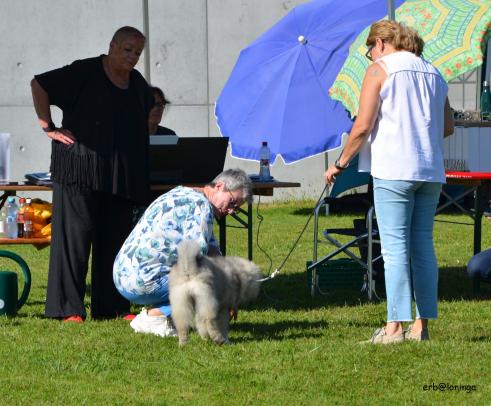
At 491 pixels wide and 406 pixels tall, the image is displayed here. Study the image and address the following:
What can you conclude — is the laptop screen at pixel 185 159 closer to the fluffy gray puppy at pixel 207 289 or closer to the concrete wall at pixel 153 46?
the fluffy gray puppy at pixel 207 289

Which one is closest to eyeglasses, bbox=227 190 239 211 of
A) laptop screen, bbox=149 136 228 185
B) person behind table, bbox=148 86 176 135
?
laptop screen, bbox=149 136 228 185

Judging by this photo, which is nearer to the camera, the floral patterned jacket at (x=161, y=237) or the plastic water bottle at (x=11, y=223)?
the floral patterned jacket at (x=161, y=237)

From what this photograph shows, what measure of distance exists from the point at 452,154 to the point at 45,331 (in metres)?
2.93

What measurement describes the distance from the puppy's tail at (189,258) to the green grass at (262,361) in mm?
416

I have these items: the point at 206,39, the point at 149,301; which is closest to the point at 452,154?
the point at 149,301

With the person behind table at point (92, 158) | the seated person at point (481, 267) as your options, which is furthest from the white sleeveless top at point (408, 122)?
the seated person at point (481, 267)

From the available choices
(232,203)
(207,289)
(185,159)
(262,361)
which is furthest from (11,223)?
(262,361)

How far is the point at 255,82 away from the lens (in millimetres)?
11023

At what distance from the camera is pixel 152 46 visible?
44.8 feet

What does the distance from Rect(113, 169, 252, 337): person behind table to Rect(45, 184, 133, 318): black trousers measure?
744 millimetres

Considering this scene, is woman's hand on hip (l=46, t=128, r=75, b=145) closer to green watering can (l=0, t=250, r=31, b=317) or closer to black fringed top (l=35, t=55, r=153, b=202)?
black fringed top (l=35, t=55, r=153, b=202)

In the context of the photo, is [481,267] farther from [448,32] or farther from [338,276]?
[448,32]

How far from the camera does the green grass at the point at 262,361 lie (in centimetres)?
454

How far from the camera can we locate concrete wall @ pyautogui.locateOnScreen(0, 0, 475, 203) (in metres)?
13.5
